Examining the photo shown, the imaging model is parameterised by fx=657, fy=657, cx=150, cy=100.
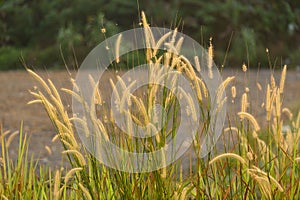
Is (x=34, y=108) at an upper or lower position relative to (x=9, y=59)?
lower

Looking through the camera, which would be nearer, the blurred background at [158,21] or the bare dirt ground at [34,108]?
the bare dirt ground at [34,108]

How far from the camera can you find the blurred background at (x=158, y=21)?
10516mm

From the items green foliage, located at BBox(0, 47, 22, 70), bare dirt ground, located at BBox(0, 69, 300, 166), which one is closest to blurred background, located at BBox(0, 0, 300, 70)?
green foliage, located at BBox(0, 47, 22, 70)

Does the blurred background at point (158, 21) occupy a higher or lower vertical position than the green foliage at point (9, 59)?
higher

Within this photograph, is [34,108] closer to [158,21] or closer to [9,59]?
[9,59]

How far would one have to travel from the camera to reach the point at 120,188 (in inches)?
88.2

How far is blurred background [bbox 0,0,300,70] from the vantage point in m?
10.5

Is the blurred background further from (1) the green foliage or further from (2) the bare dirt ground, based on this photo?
(2) the bare dirt ground

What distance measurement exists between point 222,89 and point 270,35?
9.07 meters

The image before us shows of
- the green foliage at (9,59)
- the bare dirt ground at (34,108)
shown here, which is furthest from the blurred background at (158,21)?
the bare dirt ground at (34,108)

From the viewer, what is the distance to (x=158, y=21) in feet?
35.1

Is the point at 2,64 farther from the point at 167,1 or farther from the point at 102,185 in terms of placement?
the point at 102,185

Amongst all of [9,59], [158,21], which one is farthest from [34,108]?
[158,21]

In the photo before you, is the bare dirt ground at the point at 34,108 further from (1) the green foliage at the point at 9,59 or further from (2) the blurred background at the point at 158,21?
(2) the blurred background at the point at 158,21
